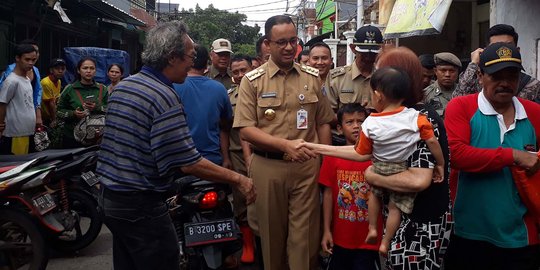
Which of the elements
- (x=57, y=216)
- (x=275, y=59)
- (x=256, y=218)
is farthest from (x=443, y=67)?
(x=57, y=216)

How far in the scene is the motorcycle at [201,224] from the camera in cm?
370

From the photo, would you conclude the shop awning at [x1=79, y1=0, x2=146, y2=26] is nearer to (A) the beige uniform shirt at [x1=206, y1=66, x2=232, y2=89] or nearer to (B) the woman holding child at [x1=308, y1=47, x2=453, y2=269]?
(A) the beige uniform shirt at [x1=206, y1=66, x2=232, y2=89]

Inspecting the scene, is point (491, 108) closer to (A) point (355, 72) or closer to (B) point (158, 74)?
(A) point (355, 72)

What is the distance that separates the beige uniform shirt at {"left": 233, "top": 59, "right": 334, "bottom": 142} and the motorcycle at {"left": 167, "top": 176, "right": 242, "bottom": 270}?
591mm

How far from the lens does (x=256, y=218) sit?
377cm

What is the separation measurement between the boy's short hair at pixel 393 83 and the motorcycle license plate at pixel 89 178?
3.58 meters

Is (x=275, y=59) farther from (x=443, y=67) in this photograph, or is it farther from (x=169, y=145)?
(x=443, y=67)

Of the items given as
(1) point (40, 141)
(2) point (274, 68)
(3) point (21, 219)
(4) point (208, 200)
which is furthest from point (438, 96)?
(1) point (40, 141)

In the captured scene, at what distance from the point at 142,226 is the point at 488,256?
194 cm

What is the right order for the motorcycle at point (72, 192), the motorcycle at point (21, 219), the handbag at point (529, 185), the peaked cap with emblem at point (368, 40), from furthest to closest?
the motorcycle at point (72, 192), the peaked cap with emblem at point (368, 40), the motorcycle at point (21, 219), the handbag at point (529, 185)

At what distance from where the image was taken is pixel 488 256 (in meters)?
2.84

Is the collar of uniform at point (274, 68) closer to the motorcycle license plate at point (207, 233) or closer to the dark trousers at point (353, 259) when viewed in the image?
the motorcycle license plate at point (207, 233)

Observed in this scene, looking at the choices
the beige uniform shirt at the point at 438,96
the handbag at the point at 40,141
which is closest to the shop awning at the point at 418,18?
the beige uniform shirt at the point at 438,96

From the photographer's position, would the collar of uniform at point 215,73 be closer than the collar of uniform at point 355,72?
No
